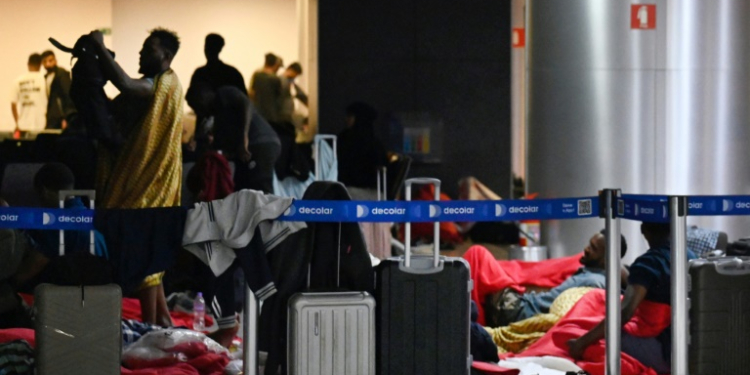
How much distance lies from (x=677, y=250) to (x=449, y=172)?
6783mm

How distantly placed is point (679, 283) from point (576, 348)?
1472 mm

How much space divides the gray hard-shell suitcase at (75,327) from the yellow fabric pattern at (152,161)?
2252mm

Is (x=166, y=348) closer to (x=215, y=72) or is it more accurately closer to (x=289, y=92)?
(x=215, y=72)

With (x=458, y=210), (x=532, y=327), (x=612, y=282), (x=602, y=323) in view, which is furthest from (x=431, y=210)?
(x=532, y=327)

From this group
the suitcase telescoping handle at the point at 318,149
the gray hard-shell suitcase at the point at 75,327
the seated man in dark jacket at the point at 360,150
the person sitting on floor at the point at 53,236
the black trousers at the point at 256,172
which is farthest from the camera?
the seated man in dark jacket at the point at 360,150

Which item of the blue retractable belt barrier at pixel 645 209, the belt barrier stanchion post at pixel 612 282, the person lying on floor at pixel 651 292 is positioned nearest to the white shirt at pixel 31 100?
the person lying on floor at pixel 651 292

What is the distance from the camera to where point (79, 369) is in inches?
231

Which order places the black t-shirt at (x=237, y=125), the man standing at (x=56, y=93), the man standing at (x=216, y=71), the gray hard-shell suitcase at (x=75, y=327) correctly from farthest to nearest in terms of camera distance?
the man standing at (x=216, y=71)
the man standing at (x=56, y=93)
the black t-shirt at (x=237, y=125)
the gray hard-shell suitcase at (x=75, y=327)

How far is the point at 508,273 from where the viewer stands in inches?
369

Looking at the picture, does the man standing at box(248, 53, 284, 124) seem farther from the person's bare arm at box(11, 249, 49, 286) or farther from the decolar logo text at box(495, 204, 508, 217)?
the decolar logo text at box(495, 204, 508, 217)

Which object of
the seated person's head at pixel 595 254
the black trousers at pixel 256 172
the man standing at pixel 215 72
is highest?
the man standing at pixel 215 72

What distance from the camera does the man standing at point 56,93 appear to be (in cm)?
1077

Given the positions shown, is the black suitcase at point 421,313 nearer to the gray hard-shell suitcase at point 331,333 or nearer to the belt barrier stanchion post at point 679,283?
the gray hard-shell suitcase at point 331,333

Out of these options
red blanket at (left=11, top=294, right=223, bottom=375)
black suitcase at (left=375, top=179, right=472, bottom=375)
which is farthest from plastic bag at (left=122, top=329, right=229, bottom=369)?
black suitcase at (left=375, top=179, right=472, bottom=375)
